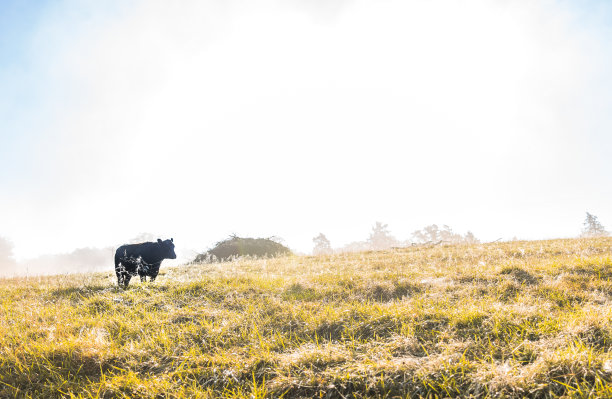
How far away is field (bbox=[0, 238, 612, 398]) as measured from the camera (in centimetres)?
305

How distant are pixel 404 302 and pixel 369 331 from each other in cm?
131

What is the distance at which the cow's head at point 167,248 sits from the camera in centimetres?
1018

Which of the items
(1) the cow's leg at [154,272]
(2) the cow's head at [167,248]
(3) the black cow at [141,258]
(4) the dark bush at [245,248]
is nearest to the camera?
(3) the black cow at [141,258]

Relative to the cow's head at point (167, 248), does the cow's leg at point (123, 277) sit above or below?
below

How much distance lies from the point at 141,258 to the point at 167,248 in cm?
102

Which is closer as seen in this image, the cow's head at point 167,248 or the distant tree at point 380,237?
the cow's head at point 167,248

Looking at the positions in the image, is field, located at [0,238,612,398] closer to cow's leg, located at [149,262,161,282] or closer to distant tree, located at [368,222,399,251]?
cow's leg, located at [149,262,161,282]

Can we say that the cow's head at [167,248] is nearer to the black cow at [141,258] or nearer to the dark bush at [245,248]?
the black cow at [141,258]

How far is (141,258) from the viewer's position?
934cm

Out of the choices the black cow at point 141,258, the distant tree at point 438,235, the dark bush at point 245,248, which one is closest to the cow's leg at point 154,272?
the black cow at point 141,258

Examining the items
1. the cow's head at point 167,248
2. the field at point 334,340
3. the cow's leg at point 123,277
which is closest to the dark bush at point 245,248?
the cow's head at point 167,248

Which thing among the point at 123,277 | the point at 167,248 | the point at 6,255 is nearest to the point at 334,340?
the point at 123,277

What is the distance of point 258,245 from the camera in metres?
25.3

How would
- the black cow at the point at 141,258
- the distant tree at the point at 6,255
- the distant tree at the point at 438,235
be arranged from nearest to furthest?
the black cow at the point at 141,258 → the distant tree at the point at 438,235 → the distant tree at the point at 6,255
